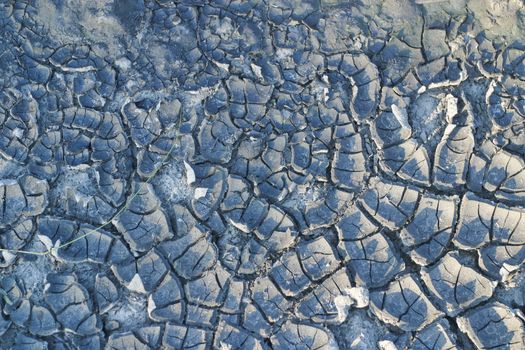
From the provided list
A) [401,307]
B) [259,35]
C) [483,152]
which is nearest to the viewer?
[401,307]

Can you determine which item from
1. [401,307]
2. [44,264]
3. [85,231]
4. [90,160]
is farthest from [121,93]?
[401,307]

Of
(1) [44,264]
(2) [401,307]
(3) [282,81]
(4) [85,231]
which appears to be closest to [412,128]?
(3) [282,81]

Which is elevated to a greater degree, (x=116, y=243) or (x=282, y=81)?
(x=282, y=81)

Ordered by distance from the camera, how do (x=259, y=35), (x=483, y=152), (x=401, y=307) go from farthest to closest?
(x=259, y=35) → (x=483, y=152) → (x=401, y=307)

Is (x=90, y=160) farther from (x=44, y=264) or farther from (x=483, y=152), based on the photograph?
(x=483, y=152)

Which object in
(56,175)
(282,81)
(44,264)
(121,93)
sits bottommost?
(44,264)

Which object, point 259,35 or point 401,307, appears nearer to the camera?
point 401,307
